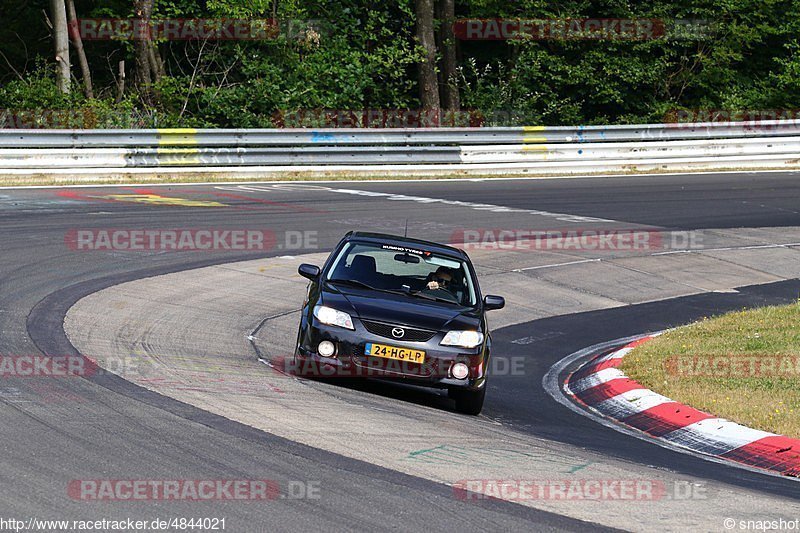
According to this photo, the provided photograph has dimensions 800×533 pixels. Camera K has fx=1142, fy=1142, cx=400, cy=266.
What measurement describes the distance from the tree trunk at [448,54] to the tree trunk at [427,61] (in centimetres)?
128

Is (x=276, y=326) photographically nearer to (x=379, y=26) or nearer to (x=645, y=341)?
(x=645, y=341)

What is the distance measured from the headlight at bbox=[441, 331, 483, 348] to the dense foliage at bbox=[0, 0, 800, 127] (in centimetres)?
2019

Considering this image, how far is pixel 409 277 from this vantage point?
36.7 feet

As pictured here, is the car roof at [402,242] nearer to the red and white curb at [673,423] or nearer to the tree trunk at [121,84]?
the red and white curb at [673,423]

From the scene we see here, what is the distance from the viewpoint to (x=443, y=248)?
38.1 ft

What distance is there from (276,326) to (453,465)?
6.25 m

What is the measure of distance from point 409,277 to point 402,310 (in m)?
1.09

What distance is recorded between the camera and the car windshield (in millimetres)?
10828

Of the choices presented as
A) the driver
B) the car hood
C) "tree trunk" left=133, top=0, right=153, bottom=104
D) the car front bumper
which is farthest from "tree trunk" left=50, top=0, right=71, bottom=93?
the car front bumper

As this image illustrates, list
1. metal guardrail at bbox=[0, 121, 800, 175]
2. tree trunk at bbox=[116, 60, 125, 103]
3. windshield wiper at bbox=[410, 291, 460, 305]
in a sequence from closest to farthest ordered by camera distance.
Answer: windshield wiper at bbox=[410, 291, 460, 305] → metal guardrail at bbox=[0, 121, 800, 175] → tree trunk at bbox=[116, 60, 125, 103]

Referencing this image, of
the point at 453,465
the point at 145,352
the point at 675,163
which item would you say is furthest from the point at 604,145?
the point at 453,465

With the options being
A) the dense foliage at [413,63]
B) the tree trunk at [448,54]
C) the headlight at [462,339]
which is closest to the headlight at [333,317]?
the headlight at [462,339]

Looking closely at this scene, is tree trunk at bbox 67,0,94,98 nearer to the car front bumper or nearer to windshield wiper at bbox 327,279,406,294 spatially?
windshield wiper at bbox 327,279,406,294

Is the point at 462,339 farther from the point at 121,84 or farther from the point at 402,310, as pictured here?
the point at 121,84
